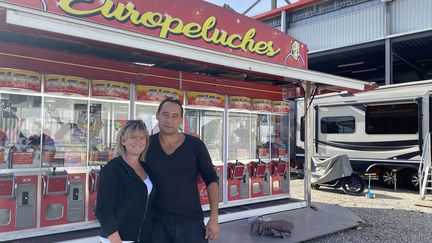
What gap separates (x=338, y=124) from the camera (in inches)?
420

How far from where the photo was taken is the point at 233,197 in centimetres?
616

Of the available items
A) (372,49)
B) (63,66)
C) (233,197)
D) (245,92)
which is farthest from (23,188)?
(372,49)

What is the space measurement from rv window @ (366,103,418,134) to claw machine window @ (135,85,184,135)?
674 centimetres

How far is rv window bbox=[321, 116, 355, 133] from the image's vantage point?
10430 millimetres

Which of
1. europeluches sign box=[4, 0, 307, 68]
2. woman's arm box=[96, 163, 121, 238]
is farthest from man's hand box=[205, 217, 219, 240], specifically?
europeluches sign box=[4, 0, 307, 68]

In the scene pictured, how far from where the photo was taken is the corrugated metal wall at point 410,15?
1210 cm

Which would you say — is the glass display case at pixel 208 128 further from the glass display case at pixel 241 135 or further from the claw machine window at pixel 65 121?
the claw machine window at pixel 65 121

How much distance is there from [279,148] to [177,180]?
5.04 m

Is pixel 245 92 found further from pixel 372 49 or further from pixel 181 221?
pixel 372 49

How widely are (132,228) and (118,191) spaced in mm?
235

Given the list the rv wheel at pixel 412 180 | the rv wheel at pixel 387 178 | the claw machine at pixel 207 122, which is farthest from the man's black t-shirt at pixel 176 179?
the rv wheel at pixel 387 178

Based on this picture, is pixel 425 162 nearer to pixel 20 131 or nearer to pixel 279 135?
pixel 279 135

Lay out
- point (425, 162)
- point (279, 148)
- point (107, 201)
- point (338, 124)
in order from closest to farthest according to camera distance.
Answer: point (107, 201) < point (279, 148) < point (425, 162) < point (338, 124)

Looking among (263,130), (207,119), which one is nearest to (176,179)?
(207,119)
